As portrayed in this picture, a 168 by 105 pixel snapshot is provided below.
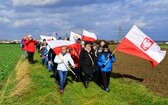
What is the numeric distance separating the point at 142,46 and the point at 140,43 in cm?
15

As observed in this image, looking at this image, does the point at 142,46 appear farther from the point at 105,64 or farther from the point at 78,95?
the point at 78,95

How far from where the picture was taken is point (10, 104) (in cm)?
1636

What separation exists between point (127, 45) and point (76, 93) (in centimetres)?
382

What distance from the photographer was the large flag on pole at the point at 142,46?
18.7 m

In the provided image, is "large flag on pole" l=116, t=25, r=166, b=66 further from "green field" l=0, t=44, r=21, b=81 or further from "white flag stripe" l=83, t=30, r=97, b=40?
"green field" l=0, t=44, r=21, b=81

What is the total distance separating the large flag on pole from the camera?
18672 millimetres

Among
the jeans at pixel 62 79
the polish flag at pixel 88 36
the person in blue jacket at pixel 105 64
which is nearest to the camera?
the jeans at pixel 62 79

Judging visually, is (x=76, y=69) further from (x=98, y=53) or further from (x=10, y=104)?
(x=10, y=104)

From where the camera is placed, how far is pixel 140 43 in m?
18.8

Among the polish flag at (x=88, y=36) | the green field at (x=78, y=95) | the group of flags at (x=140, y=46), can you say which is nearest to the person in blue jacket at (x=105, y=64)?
the green field at (x=78, y=95)

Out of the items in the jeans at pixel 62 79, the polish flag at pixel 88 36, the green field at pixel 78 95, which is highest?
the polish flag at pixel 88 36

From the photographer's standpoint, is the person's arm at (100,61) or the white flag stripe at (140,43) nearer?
the person's arm at (100,61)

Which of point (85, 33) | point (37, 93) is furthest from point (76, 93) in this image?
point (85, 33)

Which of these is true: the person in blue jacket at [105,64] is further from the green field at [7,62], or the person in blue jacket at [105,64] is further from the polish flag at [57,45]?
the green field at [7,62]
